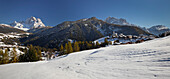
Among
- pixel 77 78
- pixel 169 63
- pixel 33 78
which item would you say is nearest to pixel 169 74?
pixel 169 63

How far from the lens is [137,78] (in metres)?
3.08

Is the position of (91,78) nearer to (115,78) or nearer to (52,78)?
(115,78)

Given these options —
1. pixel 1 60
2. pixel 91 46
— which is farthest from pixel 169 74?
pixel 91 46

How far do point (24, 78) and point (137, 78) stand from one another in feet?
22.9

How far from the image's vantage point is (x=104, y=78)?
3654mm

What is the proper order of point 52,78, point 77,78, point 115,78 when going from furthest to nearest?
point 52,78, point 77,78, point 115,78

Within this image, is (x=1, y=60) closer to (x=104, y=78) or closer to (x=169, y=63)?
(x=104, y=78)

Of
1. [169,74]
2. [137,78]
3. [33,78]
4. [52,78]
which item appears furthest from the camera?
[33,78]

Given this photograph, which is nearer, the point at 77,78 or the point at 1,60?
the point at 77,78

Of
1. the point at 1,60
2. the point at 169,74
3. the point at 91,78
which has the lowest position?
the point at 1,60

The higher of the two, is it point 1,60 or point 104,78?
point 104,78

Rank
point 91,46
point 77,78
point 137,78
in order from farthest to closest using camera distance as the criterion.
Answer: point 91,46
point 77,78
point 137,78

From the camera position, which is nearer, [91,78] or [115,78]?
[115,78]

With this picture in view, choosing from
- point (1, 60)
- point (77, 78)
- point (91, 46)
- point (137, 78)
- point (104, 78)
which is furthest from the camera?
point (91, 46)
